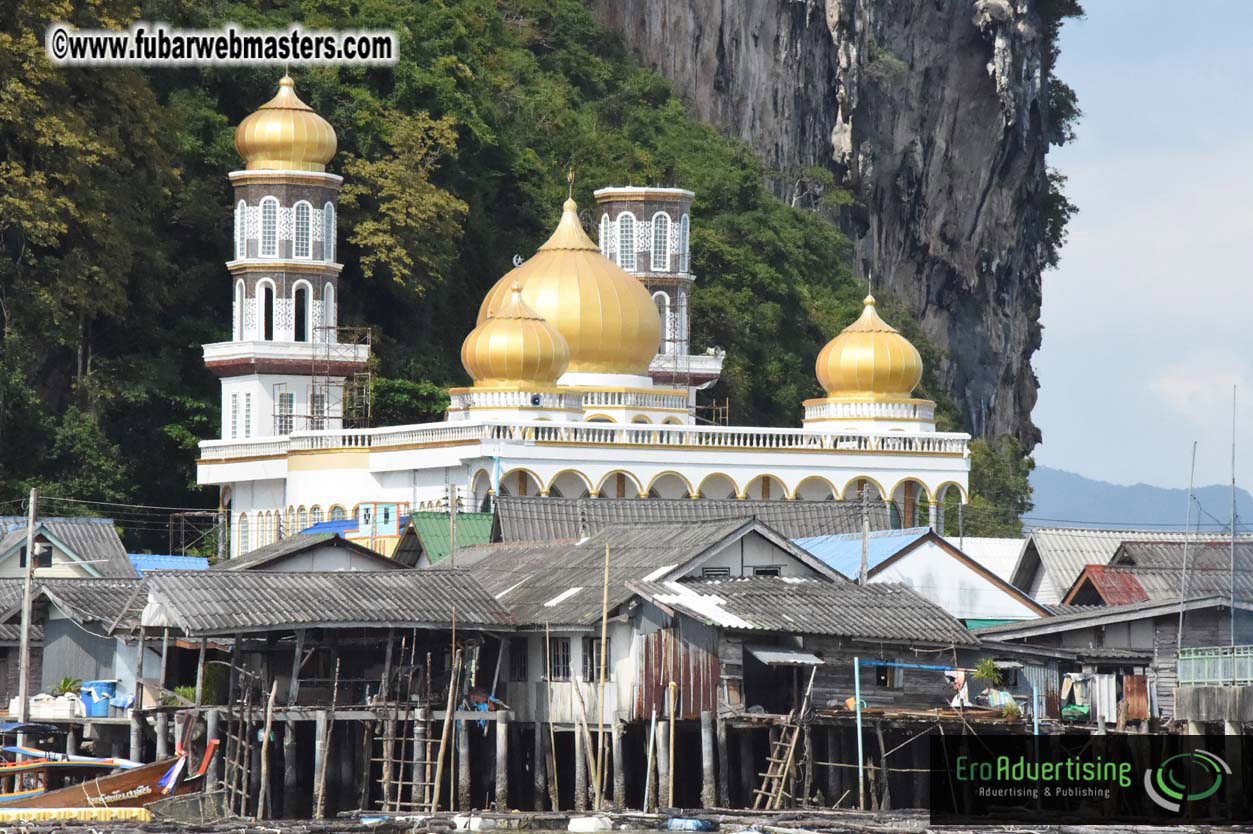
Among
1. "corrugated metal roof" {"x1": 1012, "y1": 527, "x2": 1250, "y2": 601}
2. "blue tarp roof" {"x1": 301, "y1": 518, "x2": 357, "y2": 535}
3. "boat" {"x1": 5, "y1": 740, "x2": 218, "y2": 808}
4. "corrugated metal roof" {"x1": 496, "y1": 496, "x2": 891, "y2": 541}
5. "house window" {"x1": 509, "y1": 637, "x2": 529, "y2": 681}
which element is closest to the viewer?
"boat" {"x1": 5, "y1": 740, "x2": 218, "y2": 808}

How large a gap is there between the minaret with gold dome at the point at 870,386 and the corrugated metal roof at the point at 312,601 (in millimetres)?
33551

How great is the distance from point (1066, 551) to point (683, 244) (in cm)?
3622

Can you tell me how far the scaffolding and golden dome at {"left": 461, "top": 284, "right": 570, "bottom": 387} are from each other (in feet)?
20.4

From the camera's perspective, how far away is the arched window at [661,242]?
91312 millimetres

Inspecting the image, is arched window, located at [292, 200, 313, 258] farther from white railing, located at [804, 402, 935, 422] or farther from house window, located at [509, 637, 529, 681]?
house window, located at [509, 637, 529, 681]

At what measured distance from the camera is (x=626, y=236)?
300 ft

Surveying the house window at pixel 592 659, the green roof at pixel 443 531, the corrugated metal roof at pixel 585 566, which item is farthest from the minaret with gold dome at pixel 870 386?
the house window at pixel 592 659

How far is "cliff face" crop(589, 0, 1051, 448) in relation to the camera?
120m

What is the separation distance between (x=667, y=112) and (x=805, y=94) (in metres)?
13.7

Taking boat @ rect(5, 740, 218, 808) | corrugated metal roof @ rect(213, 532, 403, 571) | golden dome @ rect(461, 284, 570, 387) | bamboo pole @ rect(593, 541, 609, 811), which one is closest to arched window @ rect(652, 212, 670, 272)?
golden dome @ rect(461, 284, 570, 387)

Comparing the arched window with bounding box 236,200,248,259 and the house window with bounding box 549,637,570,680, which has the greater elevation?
the arched window with bounding box 236,200,248,259

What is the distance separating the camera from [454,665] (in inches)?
1820

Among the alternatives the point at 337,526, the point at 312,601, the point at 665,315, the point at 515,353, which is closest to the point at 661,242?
the point at 665,315

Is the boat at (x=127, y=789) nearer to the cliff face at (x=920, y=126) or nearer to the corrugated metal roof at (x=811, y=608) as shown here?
the corrugated metal roof at (x=811, y=608)
